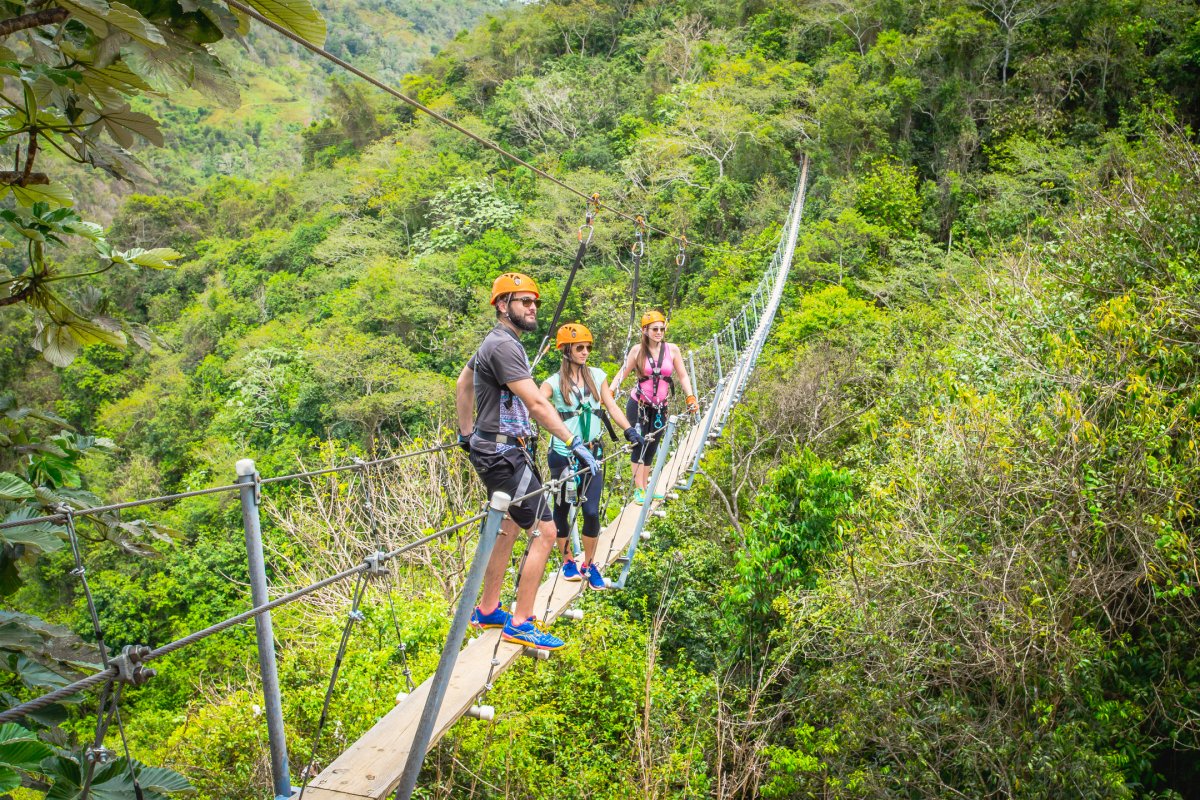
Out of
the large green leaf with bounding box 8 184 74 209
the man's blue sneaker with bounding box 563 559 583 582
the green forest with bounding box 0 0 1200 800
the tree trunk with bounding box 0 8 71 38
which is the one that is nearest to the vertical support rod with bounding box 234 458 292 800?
the green forest with bounding box 0 0 1200 800

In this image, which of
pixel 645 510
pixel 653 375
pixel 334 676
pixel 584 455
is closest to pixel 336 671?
pixel 334 676

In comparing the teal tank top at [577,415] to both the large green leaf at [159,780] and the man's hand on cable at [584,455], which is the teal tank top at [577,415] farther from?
the large green leaf at [159,780]

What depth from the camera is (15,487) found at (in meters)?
1.21

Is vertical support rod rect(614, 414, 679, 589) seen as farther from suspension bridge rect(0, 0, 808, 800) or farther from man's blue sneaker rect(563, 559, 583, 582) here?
suspension bridge rect(0, 0, 808, 800)

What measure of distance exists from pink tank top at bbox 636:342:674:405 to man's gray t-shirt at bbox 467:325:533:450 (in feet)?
5.67

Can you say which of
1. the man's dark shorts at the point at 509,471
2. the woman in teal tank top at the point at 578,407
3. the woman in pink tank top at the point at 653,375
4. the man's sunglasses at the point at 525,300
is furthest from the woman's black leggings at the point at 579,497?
the woman in pink tank top at the point at 653,375

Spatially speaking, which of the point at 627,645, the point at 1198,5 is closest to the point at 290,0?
the point at 627,645

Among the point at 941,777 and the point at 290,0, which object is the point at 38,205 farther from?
the point at 941,777

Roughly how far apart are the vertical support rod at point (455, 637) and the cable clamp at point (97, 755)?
61cm

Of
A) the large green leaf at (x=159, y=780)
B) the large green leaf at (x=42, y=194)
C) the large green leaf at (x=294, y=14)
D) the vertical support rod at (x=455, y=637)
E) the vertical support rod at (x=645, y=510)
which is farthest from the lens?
the vertical support rod at (x=645, y=510)

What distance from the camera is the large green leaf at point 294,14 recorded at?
3.07 feet

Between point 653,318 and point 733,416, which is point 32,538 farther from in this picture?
point 733,416

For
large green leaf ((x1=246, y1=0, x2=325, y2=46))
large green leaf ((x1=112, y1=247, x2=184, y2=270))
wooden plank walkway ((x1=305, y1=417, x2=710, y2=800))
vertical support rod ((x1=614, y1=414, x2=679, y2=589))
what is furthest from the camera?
vertical support rod ((x1=614, y1=414, x2=679, y2=589))

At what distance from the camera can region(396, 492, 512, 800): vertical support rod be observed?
5.30 ft
